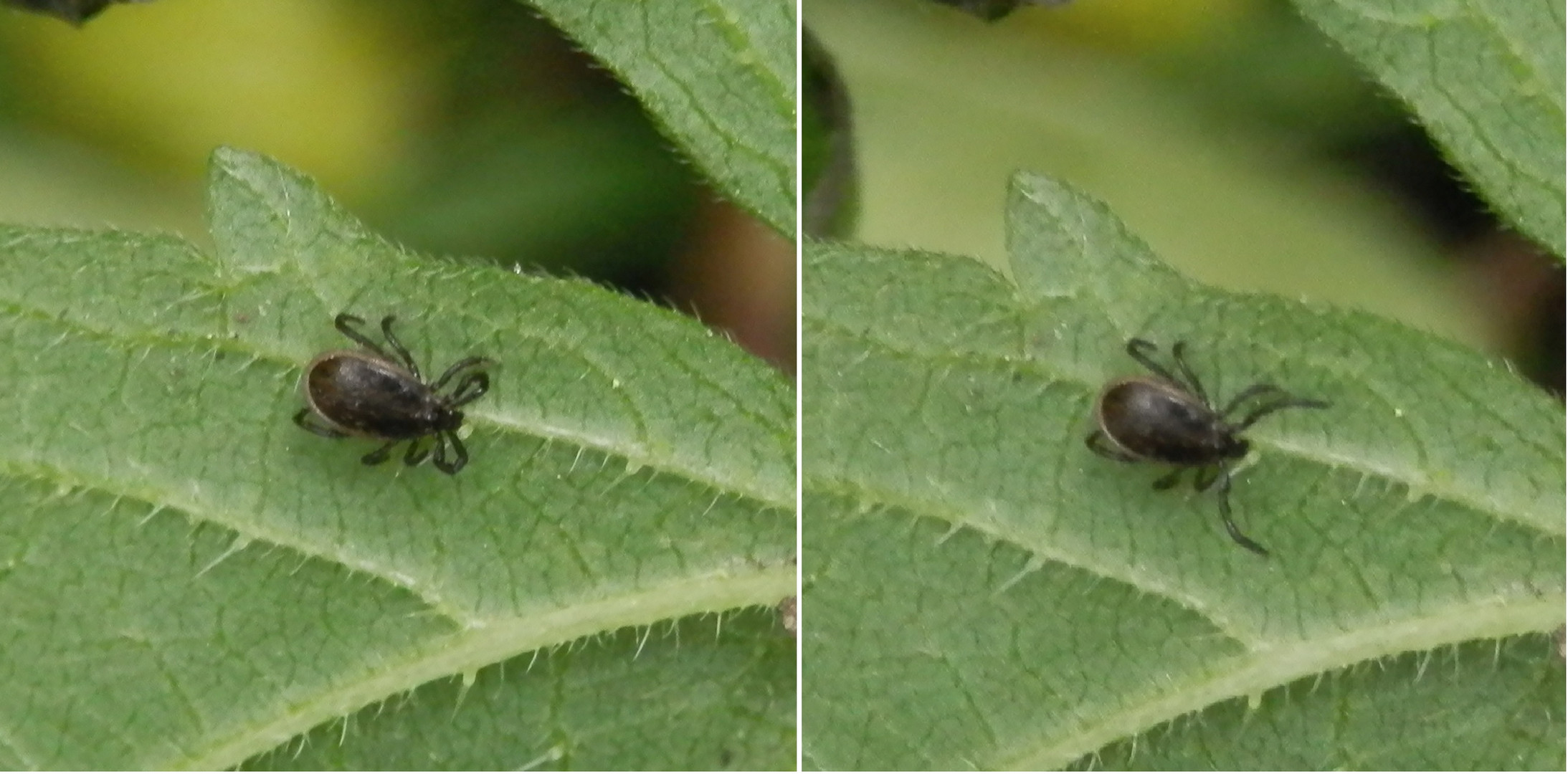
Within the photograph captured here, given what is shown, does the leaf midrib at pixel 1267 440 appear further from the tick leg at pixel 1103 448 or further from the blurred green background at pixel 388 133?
the blurred green background at pixel 388 133

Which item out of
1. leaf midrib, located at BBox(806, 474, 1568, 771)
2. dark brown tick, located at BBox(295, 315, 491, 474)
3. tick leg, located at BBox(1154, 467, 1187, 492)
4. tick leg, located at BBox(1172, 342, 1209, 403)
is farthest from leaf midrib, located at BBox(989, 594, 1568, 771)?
dark brown tick, located at BBox(295, 315, 491, 474)

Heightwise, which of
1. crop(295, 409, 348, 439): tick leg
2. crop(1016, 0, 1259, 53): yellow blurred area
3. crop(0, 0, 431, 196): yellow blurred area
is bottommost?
crop(295, 409, 348, 439): tick leg

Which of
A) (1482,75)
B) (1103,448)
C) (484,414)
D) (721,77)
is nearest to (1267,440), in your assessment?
(1103,448)

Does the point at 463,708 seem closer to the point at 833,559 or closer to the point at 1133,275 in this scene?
the point at 833,559

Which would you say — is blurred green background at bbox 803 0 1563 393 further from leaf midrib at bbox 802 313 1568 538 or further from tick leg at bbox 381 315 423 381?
tick leg at bbox 381 315 423 381

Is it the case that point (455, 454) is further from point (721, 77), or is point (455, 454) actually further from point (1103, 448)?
point (1103, 448)
